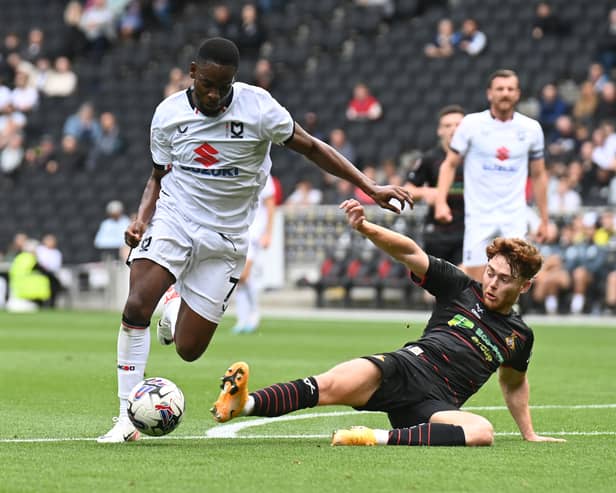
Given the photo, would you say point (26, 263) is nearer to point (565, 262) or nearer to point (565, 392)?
point (565, 262)

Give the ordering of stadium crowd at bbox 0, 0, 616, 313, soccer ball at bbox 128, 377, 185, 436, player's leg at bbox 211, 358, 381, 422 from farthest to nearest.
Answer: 1. stadium crowd at bbox 0, 0, 616, 313
2. soccer ball at bbox 128, 377, 185, 436
3. player's leg at bbox 211, 358, 381, 422

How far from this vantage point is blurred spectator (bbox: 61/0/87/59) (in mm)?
30469

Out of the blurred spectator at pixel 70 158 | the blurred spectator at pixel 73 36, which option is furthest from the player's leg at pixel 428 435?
the blurred spectator at pixel 73 36

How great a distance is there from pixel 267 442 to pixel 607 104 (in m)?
15.8

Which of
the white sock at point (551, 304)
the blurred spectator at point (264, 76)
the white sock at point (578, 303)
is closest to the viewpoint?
the white sock at point (578, 303)

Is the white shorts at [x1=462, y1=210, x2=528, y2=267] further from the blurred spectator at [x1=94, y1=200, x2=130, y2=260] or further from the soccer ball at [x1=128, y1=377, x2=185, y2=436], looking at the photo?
the blurred spectator at [x1=94, y1=200, x2=130, y2=260]

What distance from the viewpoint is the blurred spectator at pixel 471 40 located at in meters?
23.5

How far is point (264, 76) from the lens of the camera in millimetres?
25703

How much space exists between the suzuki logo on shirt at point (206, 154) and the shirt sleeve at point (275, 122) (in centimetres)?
30

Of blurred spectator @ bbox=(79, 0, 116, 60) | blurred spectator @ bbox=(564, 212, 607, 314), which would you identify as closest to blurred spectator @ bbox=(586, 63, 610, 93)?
blurred spectator @ bbox=(564, 212, 607, 314)

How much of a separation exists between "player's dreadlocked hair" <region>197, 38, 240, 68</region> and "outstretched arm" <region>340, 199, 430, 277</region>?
96 cm

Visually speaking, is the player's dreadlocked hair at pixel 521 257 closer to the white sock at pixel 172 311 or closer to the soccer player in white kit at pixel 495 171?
the white sock at pixel 172 311

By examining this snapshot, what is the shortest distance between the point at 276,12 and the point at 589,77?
807cm

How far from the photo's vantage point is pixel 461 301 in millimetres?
7039
